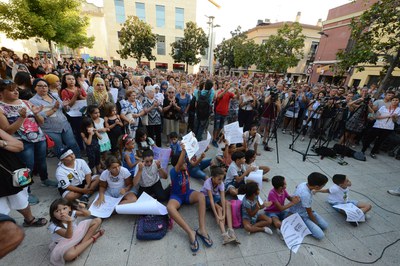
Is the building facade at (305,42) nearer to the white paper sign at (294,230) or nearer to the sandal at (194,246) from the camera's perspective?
the white paper sign at (294,230)

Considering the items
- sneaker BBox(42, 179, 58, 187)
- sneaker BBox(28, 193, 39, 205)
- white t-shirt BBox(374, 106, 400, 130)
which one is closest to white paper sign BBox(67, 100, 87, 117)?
sneaker BBox(42, 179, 58, 187)

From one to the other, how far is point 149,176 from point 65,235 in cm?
128

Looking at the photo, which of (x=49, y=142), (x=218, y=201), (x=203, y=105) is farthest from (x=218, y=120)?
(x=49, y=142)

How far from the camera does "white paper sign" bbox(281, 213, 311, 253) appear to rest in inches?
96.6

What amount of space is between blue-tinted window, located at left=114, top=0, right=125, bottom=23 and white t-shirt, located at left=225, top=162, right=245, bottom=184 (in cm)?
3248

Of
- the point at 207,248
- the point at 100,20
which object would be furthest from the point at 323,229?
the point at 100,20

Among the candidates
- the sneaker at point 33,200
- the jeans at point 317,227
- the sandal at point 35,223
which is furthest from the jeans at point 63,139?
the jeans at point 317,227

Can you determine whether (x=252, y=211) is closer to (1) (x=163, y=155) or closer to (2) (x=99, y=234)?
(1) (x=163, y=155)

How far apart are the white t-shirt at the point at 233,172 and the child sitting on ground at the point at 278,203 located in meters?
0.73

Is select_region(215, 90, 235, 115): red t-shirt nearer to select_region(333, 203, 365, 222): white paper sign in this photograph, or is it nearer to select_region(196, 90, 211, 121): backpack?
select_region(196, 90, 211, 121): backpack

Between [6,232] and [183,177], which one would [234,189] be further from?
[6,232]

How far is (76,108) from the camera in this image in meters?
3.77

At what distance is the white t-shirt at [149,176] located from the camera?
297cm

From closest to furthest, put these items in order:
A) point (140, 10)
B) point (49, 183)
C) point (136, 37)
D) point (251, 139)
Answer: point (49, 183) → point (251, 139) → point (136, 37) → point (140, 10)
